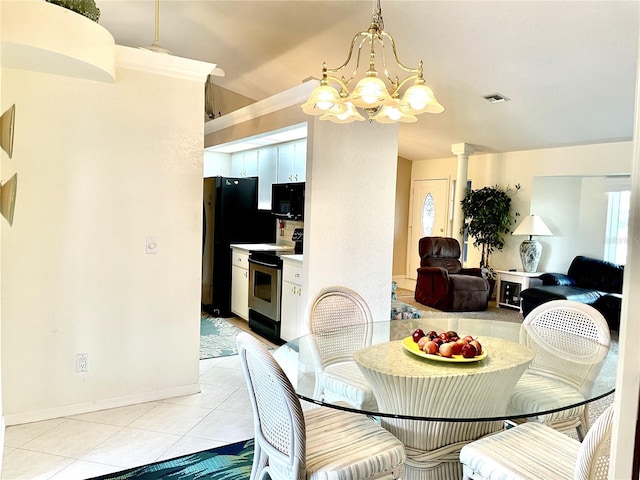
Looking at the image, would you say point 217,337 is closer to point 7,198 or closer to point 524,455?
point 7,198

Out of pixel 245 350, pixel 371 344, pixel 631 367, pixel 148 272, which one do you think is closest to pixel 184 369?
pixel 148 272

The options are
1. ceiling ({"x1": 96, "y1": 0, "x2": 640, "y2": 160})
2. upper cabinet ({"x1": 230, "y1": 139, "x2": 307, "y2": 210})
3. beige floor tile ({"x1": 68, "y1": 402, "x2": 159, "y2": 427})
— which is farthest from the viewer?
upper cabinet ({"x1": 230, "y1": 139, "x2": 307, "y2": 210})

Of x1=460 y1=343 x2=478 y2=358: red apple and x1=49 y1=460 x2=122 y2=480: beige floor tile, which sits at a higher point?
x1=460 y1=343 x2=478 y2=358: red apple

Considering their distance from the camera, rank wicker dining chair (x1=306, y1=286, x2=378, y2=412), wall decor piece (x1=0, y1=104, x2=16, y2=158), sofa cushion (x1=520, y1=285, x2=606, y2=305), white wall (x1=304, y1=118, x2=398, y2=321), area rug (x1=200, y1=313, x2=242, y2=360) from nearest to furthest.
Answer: wall decor piece (x1=0, y1=104, x2=16, y2=158)
wicker dining chair (x1=306, y1=286, x2=378, y2=412)
white wall (x1=304, y1=118, x2=398, y2=321)
area rug (x1=200, y1=313, x2=242, y2=360)
sofa cushion (x1=520, y1=285, x2=606, y2=305)

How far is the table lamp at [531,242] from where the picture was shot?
6168 millimetres

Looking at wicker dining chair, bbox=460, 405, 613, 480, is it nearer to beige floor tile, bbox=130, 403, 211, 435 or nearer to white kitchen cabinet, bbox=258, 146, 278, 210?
beige floor tile, bbox=130, 403, 211, 435

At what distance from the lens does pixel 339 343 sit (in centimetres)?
250

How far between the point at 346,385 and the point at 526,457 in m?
0.78

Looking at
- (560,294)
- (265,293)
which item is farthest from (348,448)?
(560,294)

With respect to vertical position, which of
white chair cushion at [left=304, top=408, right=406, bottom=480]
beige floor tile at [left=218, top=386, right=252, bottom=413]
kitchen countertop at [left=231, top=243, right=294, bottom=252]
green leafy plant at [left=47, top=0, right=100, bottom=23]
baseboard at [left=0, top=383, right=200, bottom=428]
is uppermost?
green leafy plant at [left=47, top=0, right=100, bottom=23]

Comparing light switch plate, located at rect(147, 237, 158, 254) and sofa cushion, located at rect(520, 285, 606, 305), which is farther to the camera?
sofa cushion, located at rect(520, 285, 606, 305)

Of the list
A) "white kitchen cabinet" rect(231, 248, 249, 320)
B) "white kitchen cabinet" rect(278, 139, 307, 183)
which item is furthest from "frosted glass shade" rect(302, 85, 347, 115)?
"white kitchen cabinet" rect(231, 248, 249, 320)

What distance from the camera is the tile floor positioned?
2.31m

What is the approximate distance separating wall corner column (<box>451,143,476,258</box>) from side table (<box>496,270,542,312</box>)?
891 mm
